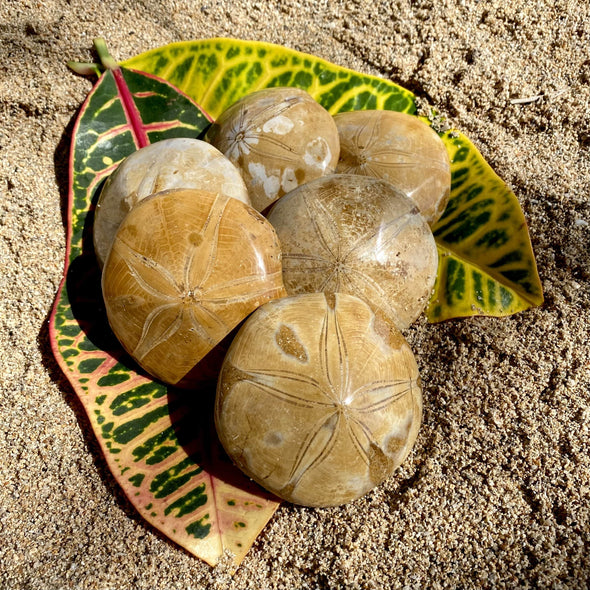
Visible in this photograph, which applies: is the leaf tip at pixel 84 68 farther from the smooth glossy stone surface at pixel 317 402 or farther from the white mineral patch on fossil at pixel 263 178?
the smooth glossy stone surface at pixel 317 402

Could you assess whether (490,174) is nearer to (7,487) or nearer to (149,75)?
(149,75)

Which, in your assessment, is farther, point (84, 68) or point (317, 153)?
point (84, 68)

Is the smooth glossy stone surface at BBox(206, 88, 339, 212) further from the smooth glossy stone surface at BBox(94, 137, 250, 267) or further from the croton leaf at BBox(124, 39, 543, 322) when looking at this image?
the croton leaf at BBox(124, 39, 543, 322)

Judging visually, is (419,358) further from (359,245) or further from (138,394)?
(138,394)

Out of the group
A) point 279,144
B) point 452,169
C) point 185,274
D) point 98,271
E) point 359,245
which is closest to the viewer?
point 185,274

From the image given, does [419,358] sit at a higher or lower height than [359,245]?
lower

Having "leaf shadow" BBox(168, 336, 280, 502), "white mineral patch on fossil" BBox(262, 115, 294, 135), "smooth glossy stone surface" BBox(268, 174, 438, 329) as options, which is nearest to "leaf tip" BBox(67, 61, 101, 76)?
"white mineral patch on fossil" BBox(262, 115, 294, 135)

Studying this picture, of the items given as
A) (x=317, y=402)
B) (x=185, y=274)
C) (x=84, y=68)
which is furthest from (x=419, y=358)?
(x=84, y=68)
